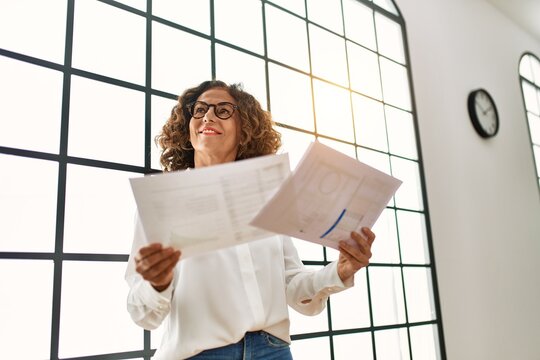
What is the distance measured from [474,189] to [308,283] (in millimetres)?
2392

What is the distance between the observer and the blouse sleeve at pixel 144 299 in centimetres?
99

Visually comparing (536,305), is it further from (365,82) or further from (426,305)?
(365,82)

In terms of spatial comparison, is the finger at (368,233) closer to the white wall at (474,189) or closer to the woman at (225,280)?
the woman at (225,280)

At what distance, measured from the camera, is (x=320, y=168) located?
3.23ft

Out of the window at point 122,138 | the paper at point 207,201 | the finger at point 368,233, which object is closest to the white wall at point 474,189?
the window at point 122,138

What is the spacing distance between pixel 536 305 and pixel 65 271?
133 inches

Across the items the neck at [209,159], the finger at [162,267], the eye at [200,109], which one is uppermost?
the eye at [200,109]

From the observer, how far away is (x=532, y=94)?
439cm

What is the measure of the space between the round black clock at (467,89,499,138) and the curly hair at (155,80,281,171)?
8.01 feet

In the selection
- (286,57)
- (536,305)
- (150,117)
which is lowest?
(536,305)

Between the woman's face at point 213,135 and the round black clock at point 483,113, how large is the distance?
2552 mm

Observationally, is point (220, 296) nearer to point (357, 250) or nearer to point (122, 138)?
point (357, 250)

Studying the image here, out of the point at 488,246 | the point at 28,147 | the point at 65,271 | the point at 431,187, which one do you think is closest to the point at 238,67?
the point at 28,147

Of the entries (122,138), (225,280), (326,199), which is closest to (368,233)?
(326,199)
